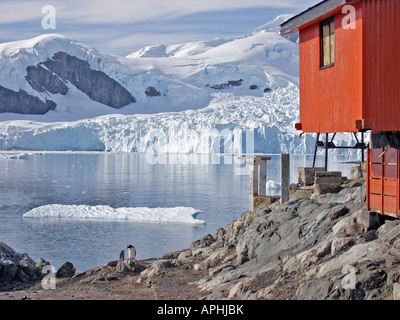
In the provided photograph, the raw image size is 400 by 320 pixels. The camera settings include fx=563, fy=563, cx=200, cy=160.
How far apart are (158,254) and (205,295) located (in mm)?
7094

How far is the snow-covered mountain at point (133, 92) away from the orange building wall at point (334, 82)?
5240 cm

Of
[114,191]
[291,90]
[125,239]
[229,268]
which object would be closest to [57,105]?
[291,90]

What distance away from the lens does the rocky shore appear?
242 inches

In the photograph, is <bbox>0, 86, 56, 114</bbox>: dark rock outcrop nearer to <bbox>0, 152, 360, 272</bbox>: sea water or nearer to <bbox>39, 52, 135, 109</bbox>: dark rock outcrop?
<bbox>39, 52, 135, 109</bbox>: dark rock outcrop

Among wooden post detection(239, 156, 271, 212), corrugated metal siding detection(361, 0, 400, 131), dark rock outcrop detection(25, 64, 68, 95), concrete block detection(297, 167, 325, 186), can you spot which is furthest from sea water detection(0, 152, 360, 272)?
dark rock outcrop detection(25, 64, 68, 95)

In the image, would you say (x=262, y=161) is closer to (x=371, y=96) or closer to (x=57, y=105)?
(x=371, y=96)

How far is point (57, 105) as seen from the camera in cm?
10131

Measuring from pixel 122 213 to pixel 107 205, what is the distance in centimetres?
296

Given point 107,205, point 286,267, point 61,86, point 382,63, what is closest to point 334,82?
point 382,63

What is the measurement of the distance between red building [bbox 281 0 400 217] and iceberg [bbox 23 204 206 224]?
12.9m

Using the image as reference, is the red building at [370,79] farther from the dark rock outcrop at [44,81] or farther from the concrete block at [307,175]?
the dark rock outcrop at [44,81]

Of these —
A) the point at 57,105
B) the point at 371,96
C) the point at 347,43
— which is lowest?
the point at 371,96

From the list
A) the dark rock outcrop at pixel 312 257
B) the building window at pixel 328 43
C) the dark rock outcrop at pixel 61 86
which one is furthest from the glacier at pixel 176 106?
the building window at pixel 328 43

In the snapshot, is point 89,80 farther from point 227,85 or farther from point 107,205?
point 107,205
